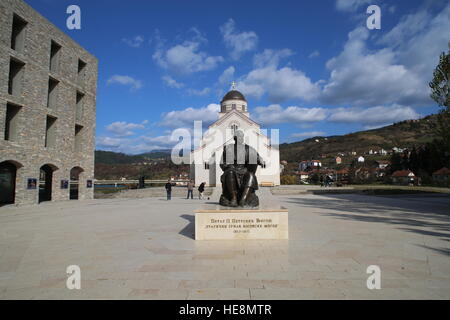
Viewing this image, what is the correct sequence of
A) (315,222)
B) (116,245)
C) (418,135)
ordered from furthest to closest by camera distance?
(418,135) → (315,222) → (116,245)

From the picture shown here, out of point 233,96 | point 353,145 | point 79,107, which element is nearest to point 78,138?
point 79,107

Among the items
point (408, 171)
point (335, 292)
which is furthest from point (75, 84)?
point (408, 171)

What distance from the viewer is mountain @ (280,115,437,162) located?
12838 centimetres

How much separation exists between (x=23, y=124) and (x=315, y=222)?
1869 cm

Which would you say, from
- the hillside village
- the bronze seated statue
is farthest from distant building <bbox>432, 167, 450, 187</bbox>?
the bronze seated statue

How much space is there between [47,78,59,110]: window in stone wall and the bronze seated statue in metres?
18.5

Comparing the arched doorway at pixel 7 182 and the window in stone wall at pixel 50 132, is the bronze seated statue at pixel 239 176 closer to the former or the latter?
the arched doorway at pixel 7 182

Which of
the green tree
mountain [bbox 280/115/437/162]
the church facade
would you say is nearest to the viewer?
the green tree

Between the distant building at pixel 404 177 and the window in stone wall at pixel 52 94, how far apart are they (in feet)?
200

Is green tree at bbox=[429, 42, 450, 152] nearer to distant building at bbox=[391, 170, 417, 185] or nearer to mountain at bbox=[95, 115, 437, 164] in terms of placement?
distant building at bbox=[391, 170, 417, 185]

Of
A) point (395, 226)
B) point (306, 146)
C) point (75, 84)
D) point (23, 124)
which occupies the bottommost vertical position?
point (395, 226)

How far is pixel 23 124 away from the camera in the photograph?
58.2ft

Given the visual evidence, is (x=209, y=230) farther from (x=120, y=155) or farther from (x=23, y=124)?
(x=120, y=155)
